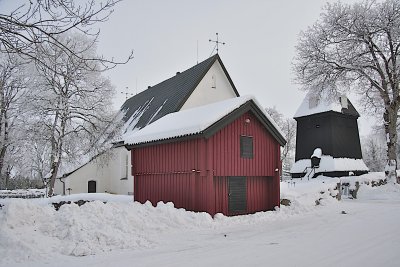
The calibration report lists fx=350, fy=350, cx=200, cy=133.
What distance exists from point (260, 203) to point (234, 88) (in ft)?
44.1

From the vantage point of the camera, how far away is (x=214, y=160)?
13445 millimetres

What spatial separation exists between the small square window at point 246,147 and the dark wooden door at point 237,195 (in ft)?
3.14

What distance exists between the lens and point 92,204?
11.2 m

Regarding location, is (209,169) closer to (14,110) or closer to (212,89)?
(212,89)

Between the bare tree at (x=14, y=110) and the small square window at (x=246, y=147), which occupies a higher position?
the bare tree at (x=14, y=110)

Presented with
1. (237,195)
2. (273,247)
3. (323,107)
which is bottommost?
(273,247)

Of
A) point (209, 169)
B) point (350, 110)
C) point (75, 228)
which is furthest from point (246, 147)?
point (350, 110)

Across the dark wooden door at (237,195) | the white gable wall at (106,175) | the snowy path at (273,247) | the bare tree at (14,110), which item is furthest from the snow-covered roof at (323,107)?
the bare tree at (14,110)

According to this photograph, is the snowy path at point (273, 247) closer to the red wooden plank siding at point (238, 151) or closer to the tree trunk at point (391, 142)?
the red wooden plank siding at point (238, 151)

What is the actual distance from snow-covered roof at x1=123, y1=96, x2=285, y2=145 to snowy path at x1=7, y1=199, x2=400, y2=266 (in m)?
3.92

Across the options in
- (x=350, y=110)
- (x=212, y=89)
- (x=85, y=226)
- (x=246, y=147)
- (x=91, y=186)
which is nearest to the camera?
(x=85, y=226)

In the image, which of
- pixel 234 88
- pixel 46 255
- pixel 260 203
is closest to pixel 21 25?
pixel 46 255

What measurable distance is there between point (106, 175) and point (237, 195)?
1790 cm

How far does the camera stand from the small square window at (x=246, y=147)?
577 inches
